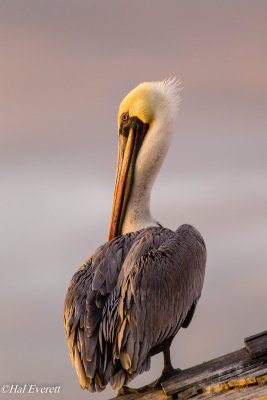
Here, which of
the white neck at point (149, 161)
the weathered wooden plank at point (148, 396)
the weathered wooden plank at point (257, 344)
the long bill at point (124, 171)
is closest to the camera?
the weathered wooden plank at point (257, 344)

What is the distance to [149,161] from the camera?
913 centimetres

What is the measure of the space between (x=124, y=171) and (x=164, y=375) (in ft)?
10.9

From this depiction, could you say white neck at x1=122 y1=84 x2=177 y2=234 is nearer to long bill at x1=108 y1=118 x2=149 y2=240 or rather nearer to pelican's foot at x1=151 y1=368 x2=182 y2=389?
long bill at x1=108 y1=118 x2=149 y2=240

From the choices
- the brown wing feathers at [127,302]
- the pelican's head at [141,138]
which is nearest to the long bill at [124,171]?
the pelican's head at [141,138]

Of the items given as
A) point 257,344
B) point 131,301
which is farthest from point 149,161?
point 257,344

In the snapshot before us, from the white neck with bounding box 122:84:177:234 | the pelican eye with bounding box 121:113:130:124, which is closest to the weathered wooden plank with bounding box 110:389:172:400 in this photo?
the white neck with bounding box 122:84:177:234

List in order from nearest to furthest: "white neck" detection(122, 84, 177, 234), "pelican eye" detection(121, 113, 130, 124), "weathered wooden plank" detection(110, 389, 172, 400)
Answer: "weathered wooden plank" detection(110, 389, 172, 400) → "white neck" detection(122, 84, 177, 234) → "pelican eye" detection(121, 113, 130, 124)

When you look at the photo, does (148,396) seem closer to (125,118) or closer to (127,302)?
(127,302)

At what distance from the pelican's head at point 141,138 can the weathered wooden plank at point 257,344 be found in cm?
293

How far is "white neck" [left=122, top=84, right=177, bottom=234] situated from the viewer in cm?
899

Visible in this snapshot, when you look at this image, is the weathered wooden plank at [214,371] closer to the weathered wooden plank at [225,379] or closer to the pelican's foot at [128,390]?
the weathered wooden plank at [225,379]

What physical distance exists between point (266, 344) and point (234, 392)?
3.43ft

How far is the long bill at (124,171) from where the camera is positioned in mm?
9164

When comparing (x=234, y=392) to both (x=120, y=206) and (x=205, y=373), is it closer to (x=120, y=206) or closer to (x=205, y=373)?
(x=205, y=373)
